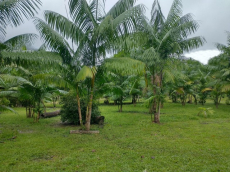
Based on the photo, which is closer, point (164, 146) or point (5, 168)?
point (5, 168)

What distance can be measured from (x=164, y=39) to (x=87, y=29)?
10.7 feet

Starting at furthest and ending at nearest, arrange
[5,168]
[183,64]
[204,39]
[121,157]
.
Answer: [183,64], [204,39], [121,157], [5,168]

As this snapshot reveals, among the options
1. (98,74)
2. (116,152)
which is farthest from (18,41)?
(116,152)

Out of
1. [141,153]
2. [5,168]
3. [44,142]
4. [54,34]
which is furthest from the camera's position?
[54,34]

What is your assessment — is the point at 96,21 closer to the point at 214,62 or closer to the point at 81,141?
the point at 81,141

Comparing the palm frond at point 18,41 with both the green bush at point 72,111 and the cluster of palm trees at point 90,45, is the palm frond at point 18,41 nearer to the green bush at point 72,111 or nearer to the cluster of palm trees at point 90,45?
the cluster of palm trees at point 90,45

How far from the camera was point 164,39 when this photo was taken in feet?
26.6

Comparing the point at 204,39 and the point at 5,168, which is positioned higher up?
the point at 204,39

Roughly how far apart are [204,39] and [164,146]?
5.31 meters

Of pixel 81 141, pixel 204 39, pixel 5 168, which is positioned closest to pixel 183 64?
pixel 204 39

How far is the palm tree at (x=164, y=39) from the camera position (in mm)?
8117

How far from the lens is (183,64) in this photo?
891 centimetres

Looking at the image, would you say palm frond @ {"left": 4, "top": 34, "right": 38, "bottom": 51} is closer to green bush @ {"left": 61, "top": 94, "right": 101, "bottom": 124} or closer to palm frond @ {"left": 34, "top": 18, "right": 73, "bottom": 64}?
palm frond @ {"left": 34, "top": 18, "right": 73, "bottom": 64}

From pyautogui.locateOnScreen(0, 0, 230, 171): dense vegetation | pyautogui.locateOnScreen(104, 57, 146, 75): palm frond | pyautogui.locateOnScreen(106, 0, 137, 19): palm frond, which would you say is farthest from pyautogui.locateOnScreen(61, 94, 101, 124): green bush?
pyautogui.locateOnScreen(106, 0, 137, 19): palm frond
